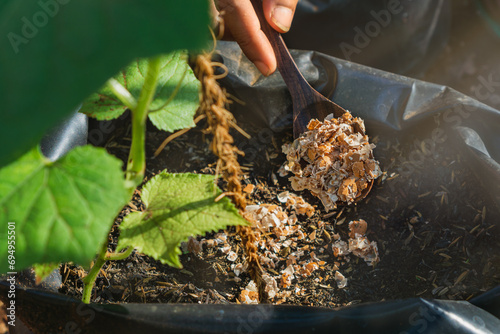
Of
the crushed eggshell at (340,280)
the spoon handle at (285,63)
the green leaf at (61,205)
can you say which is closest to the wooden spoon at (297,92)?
the spoon handle at (285,63)

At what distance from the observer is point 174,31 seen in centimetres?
37

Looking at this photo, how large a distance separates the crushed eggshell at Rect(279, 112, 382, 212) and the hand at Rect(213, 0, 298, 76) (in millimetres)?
261

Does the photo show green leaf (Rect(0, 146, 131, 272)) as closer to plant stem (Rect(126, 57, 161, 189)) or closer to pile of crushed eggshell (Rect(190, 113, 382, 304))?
plant stem (Rect(126, 57, 161, 189))

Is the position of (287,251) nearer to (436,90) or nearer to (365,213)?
(365,213)

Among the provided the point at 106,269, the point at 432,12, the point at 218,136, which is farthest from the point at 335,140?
the point at 432,12

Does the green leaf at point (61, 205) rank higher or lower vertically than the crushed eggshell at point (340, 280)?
higher

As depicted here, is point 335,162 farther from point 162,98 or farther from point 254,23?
point 162,98

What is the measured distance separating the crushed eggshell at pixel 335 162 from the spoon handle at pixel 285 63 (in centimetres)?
14

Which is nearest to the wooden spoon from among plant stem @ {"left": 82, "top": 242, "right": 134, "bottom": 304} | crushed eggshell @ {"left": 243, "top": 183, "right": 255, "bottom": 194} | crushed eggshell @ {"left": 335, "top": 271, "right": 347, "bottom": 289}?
crushed eggshell @ {"left": 243, "top": 183, "right": 255, "bottom": 194}

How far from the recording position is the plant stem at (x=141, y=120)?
532mm

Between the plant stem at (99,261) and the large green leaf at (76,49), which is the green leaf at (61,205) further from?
the plant stem at (99,261)

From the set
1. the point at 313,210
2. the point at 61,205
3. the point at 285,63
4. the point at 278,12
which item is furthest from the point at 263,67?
the point at 61,205

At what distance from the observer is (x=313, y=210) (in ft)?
4.06

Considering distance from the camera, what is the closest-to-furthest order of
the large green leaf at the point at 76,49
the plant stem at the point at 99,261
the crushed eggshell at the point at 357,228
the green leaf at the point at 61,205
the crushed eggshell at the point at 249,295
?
the large green leaf at the point at 76,49 → the green leaf at the point at 61,205 → the plant stem at the point at 99,261 → the crushed eggshell at the point at 249,295 → the crushed eggshell at the point at 357,228
